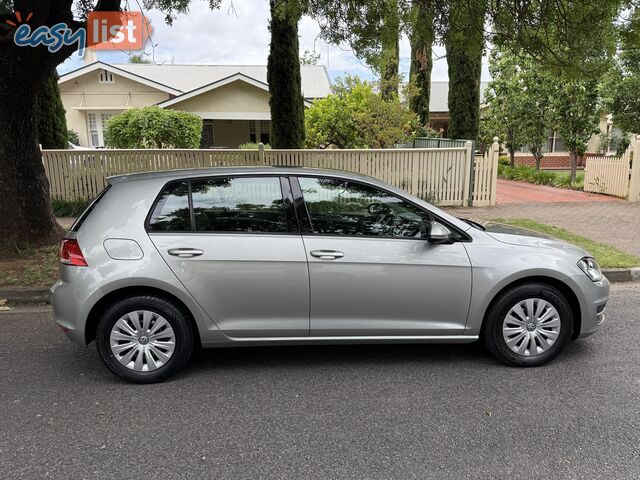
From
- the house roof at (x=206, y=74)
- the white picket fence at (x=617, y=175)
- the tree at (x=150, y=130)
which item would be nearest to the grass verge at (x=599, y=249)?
the white picket fence at (x=617, y=175)

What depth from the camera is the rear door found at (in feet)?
12.4

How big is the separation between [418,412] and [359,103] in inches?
480

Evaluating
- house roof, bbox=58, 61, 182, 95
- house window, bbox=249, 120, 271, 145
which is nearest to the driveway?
house window, bbox=249, 120, 271, 145

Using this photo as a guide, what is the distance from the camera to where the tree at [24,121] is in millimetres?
6773

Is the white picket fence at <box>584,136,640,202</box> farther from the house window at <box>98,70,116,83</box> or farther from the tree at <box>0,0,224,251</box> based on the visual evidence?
the house window at <box>98,70,116,83</box>

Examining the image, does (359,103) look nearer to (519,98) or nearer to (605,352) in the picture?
(519,98)

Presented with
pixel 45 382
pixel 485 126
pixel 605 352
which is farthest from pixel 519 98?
pixel 45 382

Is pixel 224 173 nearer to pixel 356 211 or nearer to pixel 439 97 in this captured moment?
pixel 356 211

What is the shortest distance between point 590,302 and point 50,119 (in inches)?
504

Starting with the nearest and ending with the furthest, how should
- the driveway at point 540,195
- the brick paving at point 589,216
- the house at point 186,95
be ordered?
the brick paving at point 589,216, the driveway at point 540,195, the house at point 186,95

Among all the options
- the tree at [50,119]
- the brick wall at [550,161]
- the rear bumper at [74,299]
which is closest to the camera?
the rear bumper at [74,299]

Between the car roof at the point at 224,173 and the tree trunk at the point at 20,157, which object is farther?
the tree trunk at the point at 20,157

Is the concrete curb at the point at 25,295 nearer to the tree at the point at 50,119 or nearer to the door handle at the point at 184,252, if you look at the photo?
the door handle at the point at 184,252

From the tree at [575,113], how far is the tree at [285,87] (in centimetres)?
877
